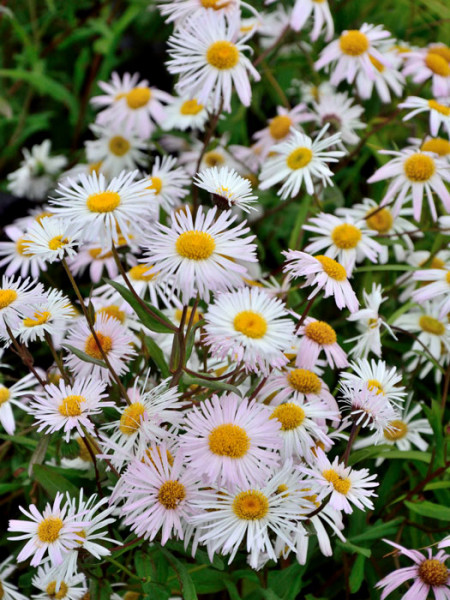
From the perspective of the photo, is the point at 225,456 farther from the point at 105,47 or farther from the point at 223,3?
the point at 105,47

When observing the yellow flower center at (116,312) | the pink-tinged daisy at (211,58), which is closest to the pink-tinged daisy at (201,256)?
the yellow flower center at (116,312)

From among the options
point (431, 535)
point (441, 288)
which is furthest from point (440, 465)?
point (441, 288)

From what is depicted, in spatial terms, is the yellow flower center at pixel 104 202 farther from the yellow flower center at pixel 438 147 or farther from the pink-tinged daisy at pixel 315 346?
the yellow flower center at pixel 438 147

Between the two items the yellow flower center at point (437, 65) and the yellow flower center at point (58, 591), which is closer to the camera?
the yellow flower center at point (58, 591)

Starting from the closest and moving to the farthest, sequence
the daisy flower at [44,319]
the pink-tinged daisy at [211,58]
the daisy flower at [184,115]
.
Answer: the daisy flower at [44,319], the pink-tinged daisy at [211,58], the daisy flower at [184,115]

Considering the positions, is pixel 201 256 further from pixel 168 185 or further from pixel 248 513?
pixel 168 185

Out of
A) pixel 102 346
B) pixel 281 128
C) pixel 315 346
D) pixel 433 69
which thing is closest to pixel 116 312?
pixel 102 346
